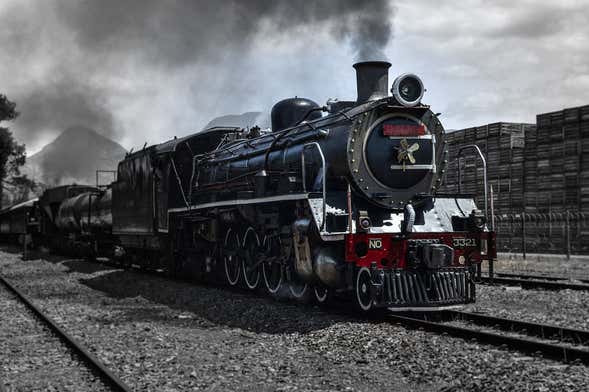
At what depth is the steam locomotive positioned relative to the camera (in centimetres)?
940

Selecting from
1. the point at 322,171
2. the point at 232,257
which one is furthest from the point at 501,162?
the point at 322,171

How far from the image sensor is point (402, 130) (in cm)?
1005

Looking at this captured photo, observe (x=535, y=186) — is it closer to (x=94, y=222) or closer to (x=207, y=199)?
(x=207, y=199)

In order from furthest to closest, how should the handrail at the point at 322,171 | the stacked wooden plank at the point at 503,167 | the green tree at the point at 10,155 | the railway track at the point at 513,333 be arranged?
the green tree at the point at 10,155 → the stacked wooden plank at the point at 503,167 → the handrail at the point at 322,171 → the railway track at the point at 513,333

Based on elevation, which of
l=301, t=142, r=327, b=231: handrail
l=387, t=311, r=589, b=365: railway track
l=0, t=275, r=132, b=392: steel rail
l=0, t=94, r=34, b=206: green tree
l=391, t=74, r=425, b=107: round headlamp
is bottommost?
l=0, t=275, r=132, b=392: steel rail

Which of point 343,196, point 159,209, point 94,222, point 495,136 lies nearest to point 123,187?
point 159,209

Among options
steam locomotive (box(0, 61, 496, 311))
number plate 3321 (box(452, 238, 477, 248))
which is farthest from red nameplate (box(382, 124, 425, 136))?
number plate 3321 (box(452, 238, 477, 248))

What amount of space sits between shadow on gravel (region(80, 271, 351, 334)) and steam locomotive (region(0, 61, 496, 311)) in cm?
48

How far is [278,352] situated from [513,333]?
9.74 ft

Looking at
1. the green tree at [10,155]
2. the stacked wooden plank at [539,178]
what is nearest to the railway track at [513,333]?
the stacked wooden plank at [539,178]

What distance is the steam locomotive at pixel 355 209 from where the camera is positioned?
30.8 ft

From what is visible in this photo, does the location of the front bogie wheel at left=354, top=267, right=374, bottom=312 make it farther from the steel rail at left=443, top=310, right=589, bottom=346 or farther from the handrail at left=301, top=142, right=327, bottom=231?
the steel rail at left=443, top=310, right=589, bottom=346

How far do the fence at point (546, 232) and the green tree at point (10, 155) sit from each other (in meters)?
40.2

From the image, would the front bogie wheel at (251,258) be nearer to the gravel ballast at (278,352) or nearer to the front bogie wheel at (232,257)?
the front bogie wheel at (232,257)
